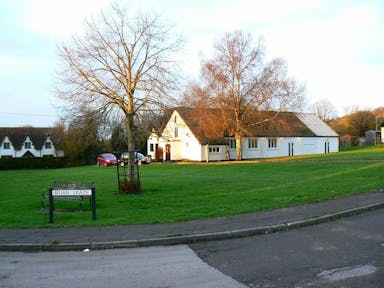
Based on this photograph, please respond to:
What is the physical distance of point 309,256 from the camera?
7488mm

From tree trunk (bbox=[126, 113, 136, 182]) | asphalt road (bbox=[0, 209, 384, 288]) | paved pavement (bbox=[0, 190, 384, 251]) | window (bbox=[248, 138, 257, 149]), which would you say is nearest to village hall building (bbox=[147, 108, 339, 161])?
window (bbox=[248, 138, 257, 149])

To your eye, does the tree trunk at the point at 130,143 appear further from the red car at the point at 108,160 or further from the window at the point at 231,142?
the window at the point at 231,142

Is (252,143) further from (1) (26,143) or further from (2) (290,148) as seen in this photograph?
(1) (26,143)

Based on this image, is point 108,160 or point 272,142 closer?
point 108,160

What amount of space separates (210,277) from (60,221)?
646 centimetres

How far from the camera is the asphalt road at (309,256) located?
20.3 feet

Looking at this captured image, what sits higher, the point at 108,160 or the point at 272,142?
the point at 272,142

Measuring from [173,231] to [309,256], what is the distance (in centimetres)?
345

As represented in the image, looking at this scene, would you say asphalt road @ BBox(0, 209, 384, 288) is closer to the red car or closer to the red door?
the red car

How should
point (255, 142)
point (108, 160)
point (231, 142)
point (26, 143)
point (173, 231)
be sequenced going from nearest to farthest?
point (173, 231)
point (108, 160)
point (231, 142)
point (255, 142)
point (26, 143)

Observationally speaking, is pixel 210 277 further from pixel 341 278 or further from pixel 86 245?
pixel 86 245

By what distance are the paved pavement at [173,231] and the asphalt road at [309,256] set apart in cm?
30

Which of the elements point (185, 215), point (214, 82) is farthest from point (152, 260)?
point (214, 82)

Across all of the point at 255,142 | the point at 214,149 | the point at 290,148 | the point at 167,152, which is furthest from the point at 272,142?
the point at 167,152
